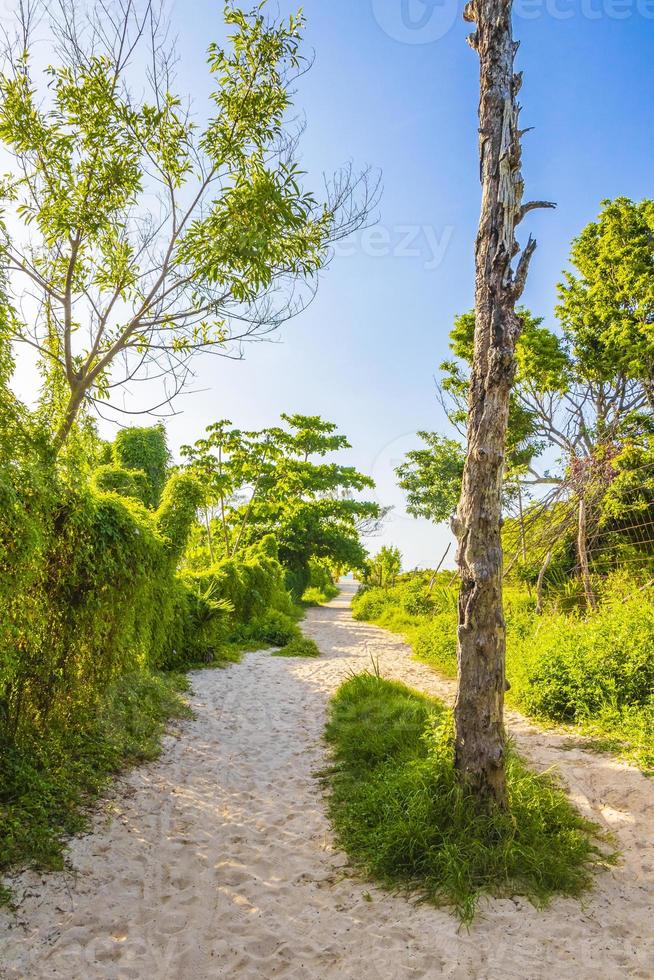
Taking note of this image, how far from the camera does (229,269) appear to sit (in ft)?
17.2

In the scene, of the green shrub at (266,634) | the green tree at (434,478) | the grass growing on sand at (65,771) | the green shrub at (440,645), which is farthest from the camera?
the green tree at (434,478)

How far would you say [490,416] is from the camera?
3412 millimetres

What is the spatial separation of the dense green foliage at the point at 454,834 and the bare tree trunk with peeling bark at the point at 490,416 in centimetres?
18

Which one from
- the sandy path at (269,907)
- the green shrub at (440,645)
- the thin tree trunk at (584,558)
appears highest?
the thin tree trunk at (584,558)

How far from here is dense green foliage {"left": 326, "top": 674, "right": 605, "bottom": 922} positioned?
2.90 m

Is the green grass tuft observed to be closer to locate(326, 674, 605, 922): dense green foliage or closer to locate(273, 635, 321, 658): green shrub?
locate(273, 635, 321, 658): green shrub

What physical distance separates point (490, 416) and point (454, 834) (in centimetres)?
265

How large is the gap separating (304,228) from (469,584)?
4.28 m

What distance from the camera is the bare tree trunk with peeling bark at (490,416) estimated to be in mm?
3344

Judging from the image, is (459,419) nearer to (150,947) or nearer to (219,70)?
(219,70)

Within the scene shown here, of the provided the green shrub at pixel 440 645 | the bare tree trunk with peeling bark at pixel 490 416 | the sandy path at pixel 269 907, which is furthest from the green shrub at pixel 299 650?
the bare tree trunk with peeling bark at pixel 490 416

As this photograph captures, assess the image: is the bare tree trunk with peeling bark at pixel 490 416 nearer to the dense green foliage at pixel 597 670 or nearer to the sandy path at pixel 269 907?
the sandy path at pixel 269 907

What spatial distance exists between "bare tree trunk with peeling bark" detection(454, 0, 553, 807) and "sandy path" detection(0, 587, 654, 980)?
82 cm

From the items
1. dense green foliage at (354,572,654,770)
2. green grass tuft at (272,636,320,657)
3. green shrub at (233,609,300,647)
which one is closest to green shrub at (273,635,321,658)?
green grass tuft at (272,636,320,657)
